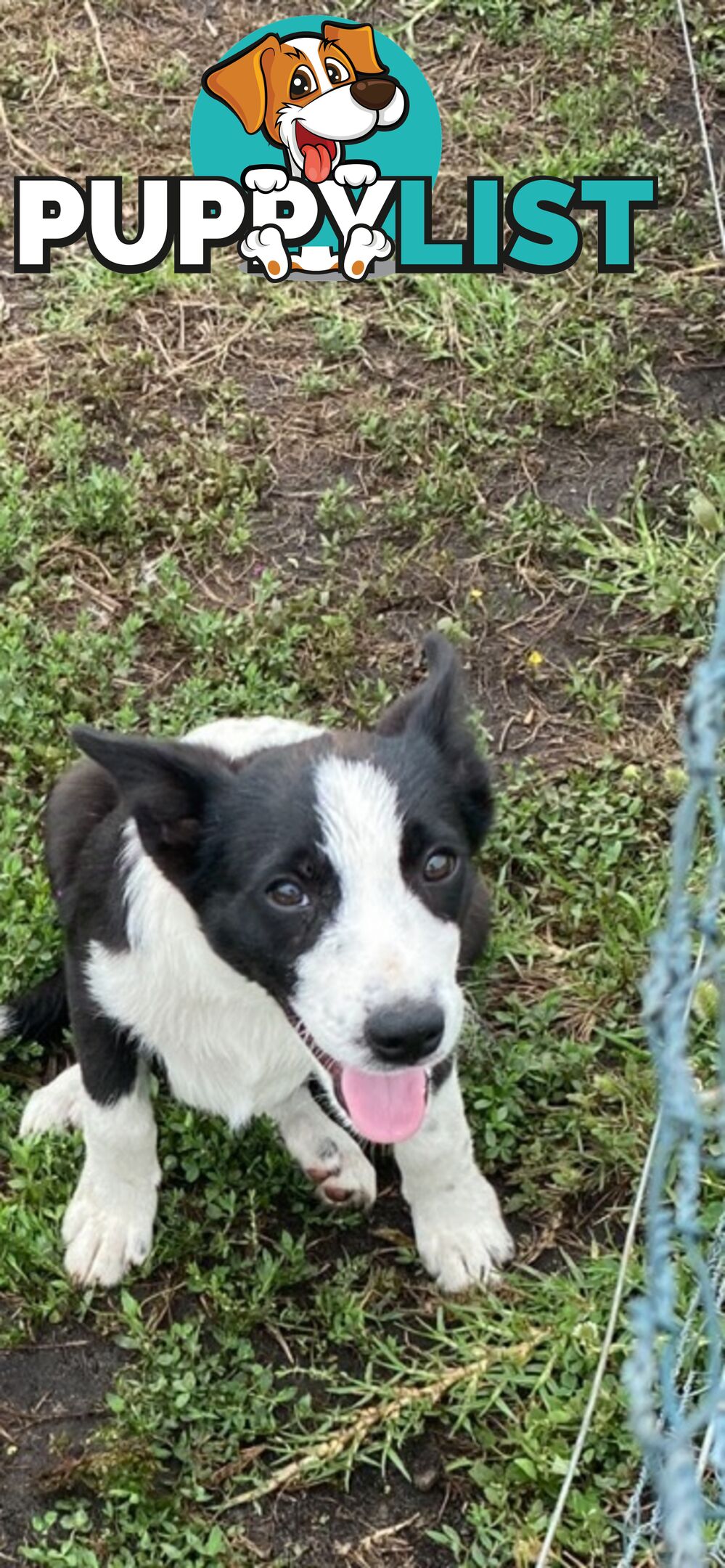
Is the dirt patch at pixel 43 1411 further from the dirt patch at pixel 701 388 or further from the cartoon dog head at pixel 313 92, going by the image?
the cartoon dog head at pixel 313 92

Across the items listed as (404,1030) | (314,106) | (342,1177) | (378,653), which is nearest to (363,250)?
(314,106)

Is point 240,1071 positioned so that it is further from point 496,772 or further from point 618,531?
point 618,531

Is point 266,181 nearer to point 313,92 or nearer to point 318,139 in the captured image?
point 318,139

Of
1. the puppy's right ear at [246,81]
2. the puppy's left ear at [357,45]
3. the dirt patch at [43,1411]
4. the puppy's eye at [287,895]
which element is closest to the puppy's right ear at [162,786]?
the puppy's eye at [287,895]

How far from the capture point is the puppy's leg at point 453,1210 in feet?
10.4

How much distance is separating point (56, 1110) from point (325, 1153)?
1.80 ft

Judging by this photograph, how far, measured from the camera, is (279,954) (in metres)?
2.63

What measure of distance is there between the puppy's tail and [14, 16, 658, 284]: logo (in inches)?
103

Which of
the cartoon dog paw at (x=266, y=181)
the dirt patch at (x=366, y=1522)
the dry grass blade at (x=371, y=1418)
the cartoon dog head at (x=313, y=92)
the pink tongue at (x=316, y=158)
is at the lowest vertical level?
the dirt patch at (x=366, y=1522)

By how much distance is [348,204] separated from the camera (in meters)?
5.39

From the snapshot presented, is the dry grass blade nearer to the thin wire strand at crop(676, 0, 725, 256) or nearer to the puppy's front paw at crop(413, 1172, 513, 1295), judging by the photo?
the puppy's front paw at crop(413, 1172, 513, 1295)

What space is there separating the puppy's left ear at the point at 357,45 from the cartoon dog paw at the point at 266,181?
1.67ft

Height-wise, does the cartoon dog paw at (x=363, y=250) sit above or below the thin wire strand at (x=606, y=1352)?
above

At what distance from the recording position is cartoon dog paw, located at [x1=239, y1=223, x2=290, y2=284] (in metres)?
5.25
